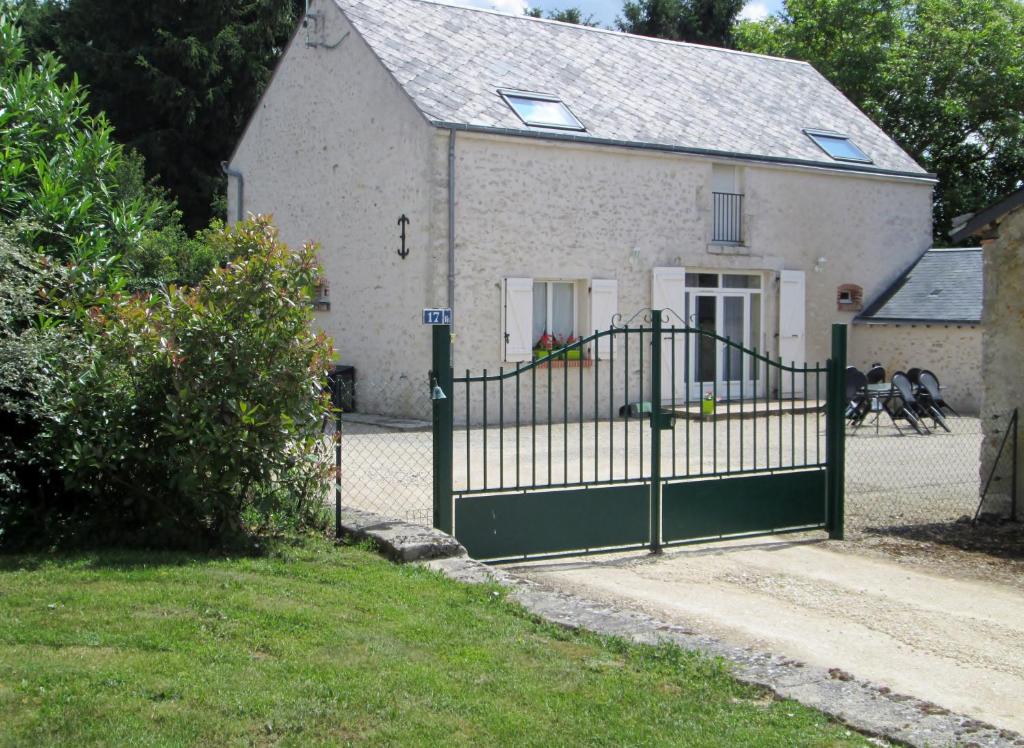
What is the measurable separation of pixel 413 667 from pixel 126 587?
1771 millimetres

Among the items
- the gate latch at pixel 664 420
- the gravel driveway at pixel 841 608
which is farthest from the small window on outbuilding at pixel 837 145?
the gate latch at pixel 664 420

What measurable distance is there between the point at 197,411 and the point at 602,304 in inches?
480

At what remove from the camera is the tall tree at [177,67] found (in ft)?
86.0

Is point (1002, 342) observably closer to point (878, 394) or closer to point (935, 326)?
point (878, 394)

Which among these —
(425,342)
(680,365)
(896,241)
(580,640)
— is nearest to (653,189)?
(680,365)

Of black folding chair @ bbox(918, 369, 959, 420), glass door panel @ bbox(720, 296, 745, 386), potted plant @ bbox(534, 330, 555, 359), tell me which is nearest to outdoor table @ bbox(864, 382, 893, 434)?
black folding chair @ bbox(918, 369, 959, 420)

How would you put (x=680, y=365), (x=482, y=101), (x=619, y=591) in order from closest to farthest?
(x=619, y=591) < (x=482, y=101) < (x=680, y=365)

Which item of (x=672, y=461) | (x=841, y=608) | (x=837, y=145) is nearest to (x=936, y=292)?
(x=837, y=145)

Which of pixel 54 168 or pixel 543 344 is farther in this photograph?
pixel 543 344

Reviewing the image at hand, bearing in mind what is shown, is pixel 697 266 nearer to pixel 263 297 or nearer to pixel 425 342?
pixel 425 342

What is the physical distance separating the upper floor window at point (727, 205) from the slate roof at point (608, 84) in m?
0.47

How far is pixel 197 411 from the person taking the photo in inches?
253

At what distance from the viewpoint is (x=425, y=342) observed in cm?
1684

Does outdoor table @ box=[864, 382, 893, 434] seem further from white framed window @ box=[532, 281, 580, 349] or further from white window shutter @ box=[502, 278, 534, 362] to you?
white window shutter @ box=[502, 278, 534, 362]
